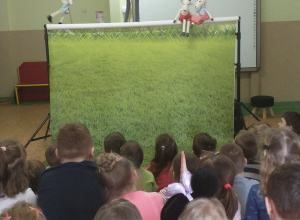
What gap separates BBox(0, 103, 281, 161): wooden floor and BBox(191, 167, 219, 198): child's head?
3460 mm

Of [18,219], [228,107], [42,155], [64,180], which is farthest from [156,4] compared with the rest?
[18,219]

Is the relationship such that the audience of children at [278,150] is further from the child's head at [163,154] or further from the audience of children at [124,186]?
the child's head at [163,154]

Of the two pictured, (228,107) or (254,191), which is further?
(228,107)

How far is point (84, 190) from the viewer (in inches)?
85.4

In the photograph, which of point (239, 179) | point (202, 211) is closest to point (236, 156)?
point (239, 179)

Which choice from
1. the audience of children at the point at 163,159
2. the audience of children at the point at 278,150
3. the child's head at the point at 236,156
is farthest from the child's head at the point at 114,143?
the audience of children at the point at 278,150

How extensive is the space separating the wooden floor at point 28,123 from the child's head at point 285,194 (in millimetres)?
3750

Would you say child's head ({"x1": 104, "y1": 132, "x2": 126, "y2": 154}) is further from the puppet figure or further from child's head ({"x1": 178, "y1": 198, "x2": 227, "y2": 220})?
child's head ({"x1": 178, "y1": 198, "x2": 227, "y2": 220})

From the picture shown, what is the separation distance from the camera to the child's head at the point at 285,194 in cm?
143

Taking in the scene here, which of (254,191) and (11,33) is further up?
(11,33)

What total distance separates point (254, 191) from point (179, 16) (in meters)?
2.88

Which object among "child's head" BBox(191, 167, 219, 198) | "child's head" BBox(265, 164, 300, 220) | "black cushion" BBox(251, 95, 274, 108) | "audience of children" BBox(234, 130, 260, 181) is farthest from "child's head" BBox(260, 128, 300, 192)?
"black cushion" BBox(251, 95, 274, 108)

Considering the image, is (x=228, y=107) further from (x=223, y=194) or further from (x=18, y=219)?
(x=18, y=219)

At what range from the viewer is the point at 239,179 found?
97.8 inches
